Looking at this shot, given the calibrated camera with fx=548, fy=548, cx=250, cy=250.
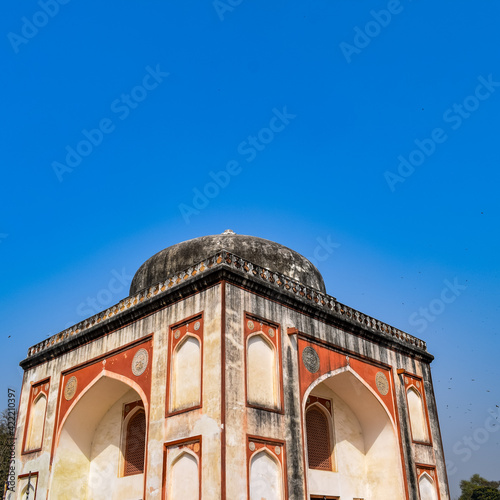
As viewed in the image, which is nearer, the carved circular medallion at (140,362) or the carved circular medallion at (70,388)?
the carved circular medallion at (140,362)

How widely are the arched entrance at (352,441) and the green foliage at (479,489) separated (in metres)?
31.9

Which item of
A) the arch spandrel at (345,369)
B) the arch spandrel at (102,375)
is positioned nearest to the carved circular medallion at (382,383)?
the arch spandrel at (345,369)

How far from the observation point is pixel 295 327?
430 inches

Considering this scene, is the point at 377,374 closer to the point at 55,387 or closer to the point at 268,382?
the point at 268,382

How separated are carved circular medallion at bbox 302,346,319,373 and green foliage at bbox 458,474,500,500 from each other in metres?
34.8

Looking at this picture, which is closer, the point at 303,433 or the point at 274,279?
the point at 303,433

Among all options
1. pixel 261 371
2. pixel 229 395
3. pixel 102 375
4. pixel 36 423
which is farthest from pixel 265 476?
pixel 36 423

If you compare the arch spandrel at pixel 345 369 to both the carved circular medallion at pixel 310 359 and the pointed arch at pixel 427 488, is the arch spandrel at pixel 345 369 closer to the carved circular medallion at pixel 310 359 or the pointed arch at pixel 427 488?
the carved circular medallion at pixel 310 359

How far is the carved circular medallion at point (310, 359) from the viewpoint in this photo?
10.9 m

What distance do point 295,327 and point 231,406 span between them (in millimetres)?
2503

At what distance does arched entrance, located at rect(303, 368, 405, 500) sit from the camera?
1193 cm

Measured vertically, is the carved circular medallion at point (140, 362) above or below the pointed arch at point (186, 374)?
above

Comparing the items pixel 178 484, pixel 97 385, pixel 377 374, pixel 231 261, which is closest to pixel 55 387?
pixel 97 385

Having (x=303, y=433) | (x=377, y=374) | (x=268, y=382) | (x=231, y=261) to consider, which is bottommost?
(x=303, y=433)
